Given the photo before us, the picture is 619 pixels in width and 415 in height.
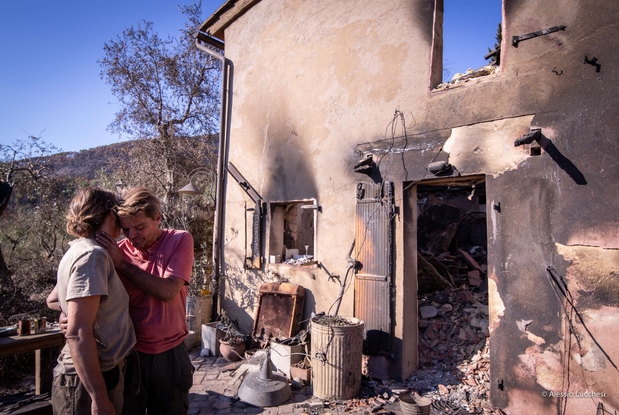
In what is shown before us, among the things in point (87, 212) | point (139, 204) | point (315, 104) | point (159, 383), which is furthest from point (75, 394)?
point (315, 104)

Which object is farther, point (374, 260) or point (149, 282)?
point (374, 260)

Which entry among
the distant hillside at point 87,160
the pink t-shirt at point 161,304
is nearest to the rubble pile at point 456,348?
the pink t-shirt at point 161,304

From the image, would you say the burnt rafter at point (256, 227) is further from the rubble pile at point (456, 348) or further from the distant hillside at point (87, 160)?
the distant hillside at point (87, 160)

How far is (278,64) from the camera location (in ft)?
24.9

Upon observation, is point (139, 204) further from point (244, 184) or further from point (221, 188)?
point (221, 188)

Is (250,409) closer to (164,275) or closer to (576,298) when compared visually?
(164,275)

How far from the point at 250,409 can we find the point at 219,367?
174 centimetres

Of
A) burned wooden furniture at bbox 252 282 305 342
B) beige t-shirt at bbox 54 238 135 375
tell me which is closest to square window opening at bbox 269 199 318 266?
burned wooden furniture at bbox 252 282 305 342

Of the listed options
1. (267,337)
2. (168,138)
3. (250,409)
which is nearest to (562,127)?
(250,409)

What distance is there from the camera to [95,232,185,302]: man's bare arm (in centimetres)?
228

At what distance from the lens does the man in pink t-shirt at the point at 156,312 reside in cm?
246

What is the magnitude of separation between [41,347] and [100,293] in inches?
115

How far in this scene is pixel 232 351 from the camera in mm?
6625

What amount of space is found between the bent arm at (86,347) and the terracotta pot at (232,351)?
482 cm
